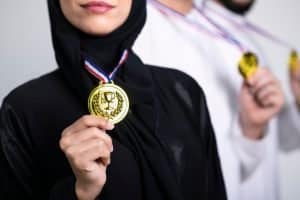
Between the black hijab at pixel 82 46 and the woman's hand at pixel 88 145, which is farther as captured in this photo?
the black hijab at pixel 82 46

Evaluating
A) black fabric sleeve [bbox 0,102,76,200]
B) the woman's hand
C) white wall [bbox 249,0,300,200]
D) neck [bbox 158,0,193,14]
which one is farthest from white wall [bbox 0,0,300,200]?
the woman's hand

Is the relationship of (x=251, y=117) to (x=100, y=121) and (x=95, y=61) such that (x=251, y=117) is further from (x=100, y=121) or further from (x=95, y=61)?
(x=100, y=121)

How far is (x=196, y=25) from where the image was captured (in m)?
1.03

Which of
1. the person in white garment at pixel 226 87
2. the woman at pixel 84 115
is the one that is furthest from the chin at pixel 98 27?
the person in white garment at pixel 226 87

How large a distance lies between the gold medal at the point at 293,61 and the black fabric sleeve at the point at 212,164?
0.23m

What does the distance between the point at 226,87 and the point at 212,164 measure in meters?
0.18

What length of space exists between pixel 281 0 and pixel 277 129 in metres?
0.30

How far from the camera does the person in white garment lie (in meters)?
1.02

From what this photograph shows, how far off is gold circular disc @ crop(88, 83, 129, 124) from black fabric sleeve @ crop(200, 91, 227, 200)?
294mm

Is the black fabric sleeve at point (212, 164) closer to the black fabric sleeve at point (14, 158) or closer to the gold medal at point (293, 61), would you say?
A: the gold medal at point (293, 61)

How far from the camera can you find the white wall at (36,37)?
105 centimetres

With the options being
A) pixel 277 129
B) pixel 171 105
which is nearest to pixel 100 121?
pixel 171 105

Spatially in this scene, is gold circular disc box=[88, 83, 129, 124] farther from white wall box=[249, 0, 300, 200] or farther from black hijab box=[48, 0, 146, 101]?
white wall box=[249, 0, 300, 200]

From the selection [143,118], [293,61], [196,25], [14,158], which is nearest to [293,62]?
[293,61]
